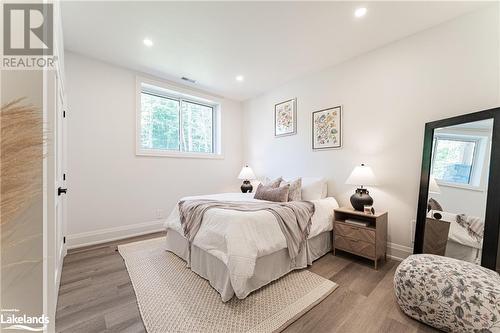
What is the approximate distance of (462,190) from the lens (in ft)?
6.21

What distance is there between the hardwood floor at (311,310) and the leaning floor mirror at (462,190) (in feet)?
2.08

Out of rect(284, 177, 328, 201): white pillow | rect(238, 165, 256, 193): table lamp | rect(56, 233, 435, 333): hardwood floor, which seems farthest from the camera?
rect(238, 165, 256, 193): table lamp

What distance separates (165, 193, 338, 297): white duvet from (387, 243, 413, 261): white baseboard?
157 centimetres

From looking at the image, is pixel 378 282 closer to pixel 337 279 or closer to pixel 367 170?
pixel 337 279

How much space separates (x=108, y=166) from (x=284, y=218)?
2.80 meters

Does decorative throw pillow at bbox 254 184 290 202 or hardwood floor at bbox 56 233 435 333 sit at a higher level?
decorative throw pillow at bbox 254 184 290 202

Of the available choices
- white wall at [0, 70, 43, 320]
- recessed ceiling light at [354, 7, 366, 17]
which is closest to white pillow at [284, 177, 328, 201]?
recessed ceiling light at [354, 7, 366, 17]

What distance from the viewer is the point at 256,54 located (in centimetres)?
281

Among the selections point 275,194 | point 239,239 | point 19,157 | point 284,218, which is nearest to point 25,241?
point 19,157

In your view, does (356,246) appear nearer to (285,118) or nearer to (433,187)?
(433,187)

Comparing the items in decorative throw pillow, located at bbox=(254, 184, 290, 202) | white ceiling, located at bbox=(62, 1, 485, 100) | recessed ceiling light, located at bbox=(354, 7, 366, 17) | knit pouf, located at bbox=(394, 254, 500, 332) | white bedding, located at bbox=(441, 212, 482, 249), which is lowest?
knit pouf, located at bbox=(394, 254, 500, 332)

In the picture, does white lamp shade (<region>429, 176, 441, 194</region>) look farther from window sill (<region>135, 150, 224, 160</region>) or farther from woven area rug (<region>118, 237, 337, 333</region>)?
window sill (<region>135, 150, 224, 160</region>)

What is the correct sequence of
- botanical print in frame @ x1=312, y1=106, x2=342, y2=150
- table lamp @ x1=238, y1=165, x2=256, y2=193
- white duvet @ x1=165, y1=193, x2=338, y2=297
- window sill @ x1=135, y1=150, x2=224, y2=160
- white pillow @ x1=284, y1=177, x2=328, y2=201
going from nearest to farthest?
1. white duvet @ x1=165, y1=193, x2=338, y2=297
2. white pillow @ x1=284, y1=177, x2=328, y2=201
3. botanical print in frame @ x1=312, y1=106, x2=342, y2=150
4. window sill @ x1=135, y1=150, x2=224, y2=160
5. table lamp @ x1=238, y1=165, x2=256, y2=193

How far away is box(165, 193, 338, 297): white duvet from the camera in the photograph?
158 centimetres
